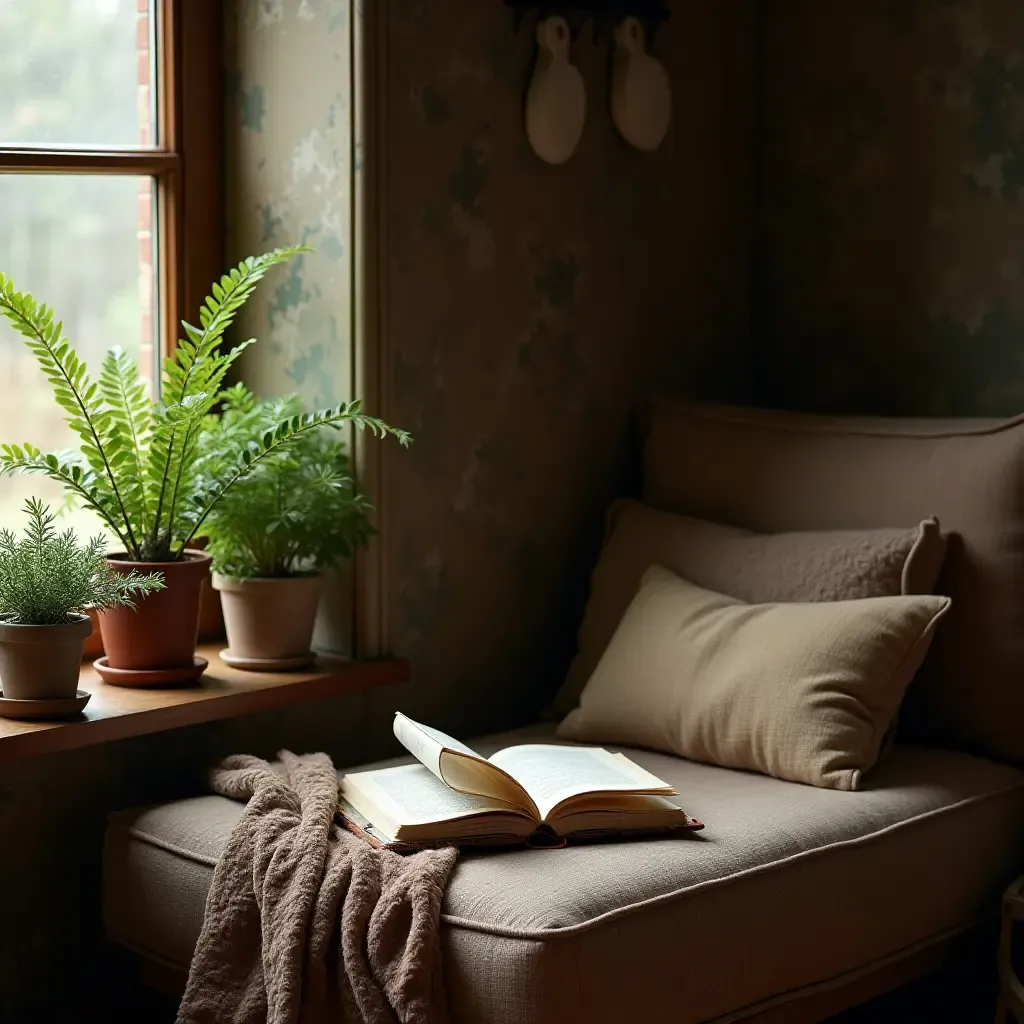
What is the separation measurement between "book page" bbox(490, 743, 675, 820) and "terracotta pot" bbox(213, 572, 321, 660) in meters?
A: 0.40

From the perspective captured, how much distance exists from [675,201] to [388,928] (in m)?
1.67

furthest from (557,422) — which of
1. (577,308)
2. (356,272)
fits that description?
(356,272)

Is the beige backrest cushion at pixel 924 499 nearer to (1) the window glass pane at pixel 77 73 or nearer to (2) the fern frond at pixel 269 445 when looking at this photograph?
(2) the fern frond at pixel 269 445

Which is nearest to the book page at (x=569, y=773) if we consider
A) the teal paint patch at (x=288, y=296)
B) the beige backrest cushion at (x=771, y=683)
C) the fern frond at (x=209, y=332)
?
the beige backrest cushion at (x=771, y=683)

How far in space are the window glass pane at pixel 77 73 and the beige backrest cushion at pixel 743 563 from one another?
1.06 m

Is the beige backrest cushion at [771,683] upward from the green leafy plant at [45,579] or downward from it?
downward

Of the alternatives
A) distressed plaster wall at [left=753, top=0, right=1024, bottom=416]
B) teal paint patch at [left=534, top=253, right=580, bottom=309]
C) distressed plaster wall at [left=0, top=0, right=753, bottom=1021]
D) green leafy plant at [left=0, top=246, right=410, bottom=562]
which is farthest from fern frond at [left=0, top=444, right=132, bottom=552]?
distressed plaster wall at [left=753, top=0, right=1024, bottom=416]

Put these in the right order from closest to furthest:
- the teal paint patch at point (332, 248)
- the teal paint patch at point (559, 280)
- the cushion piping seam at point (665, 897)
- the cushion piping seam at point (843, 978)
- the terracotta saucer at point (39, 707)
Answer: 1. the cushion piping seam at point (665, 897)
2. the cushion piping seam at point (843, 978)
3. the terracotta saucer at point (39, 707)
4. the teal paint patch at point (332, 248)
5. the teal paint patch at point (559, 280)

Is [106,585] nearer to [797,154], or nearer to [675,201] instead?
[675,201]

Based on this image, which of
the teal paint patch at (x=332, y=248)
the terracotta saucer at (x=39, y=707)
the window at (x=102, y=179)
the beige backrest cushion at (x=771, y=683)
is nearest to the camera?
the terracotta saucer at (x=39, y=707)

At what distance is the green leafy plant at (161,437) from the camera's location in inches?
87.0

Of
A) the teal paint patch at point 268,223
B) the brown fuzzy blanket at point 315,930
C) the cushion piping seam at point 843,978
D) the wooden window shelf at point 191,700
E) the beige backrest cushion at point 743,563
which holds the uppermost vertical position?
the teal paint patch at point 268,223

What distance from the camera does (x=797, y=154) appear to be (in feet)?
9.97

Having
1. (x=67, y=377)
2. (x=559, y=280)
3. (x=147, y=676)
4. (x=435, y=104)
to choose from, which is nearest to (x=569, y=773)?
(x=147, y=676)
